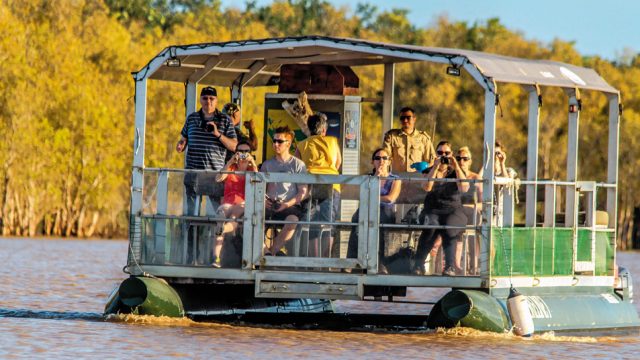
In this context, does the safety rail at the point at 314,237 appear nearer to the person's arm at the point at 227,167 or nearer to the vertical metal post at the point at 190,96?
the person's arm at the point at 227,167

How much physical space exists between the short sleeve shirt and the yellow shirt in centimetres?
40

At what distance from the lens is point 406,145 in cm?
1975

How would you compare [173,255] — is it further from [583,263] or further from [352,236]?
[583,263]

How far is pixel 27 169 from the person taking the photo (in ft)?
197

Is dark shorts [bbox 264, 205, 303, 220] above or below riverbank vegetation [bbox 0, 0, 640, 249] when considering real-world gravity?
below

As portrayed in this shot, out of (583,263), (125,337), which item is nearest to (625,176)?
(583,263)

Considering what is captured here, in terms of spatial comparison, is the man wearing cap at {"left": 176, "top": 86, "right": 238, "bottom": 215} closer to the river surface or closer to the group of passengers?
the group of passengers

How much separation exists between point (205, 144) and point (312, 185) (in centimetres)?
164

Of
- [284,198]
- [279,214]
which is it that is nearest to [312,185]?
[284,198]

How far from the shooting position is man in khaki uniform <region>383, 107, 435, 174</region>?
1967 cm

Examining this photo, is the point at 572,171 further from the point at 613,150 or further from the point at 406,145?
the point at 406,145

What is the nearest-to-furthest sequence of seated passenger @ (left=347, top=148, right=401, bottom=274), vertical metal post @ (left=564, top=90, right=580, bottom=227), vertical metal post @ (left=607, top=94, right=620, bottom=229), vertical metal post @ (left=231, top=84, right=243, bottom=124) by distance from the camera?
seated passenger @ (left=347, top=148, right=401, bottom=274), vertical metal post @ (left=564, top=90, right=580, bottom=227), vertical metal post @ (left=607, top=94, right=620, bottom=229), vertical metal post @ (left=231, top=84, right=243, bottom=124)

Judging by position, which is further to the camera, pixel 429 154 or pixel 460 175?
pixel 429 154

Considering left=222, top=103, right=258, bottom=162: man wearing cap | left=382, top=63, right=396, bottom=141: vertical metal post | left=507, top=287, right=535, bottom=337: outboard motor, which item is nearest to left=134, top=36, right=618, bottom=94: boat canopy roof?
left=382, top=63, right=396, bottom=141: vertical metal post
